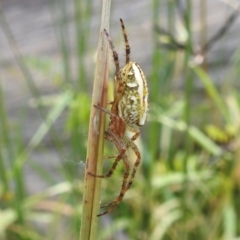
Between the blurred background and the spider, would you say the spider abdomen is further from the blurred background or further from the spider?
the blurred background

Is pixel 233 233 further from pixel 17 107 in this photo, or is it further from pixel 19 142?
pixel 17 107

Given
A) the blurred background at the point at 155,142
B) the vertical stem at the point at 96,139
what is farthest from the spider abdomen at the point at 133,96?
the blurred background at the point at 155,142

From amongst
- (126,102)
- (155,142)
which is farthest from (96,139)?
(155,142)

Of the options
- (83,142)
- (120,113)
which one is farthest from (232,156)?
(120,113)

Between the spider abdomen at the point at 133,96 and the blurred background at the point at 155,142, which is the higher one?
the blurred background at the point at 155,142

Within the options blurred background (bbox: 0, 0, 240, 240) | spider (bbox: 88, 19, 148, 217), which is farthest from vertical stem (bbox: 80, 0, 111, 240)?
blurred background (bbox: 0, 0, 240, 240)

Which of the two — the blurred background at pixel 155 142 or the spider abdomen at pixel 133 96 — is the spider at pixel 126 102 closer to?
the spider abdomen at pixel 133 96
